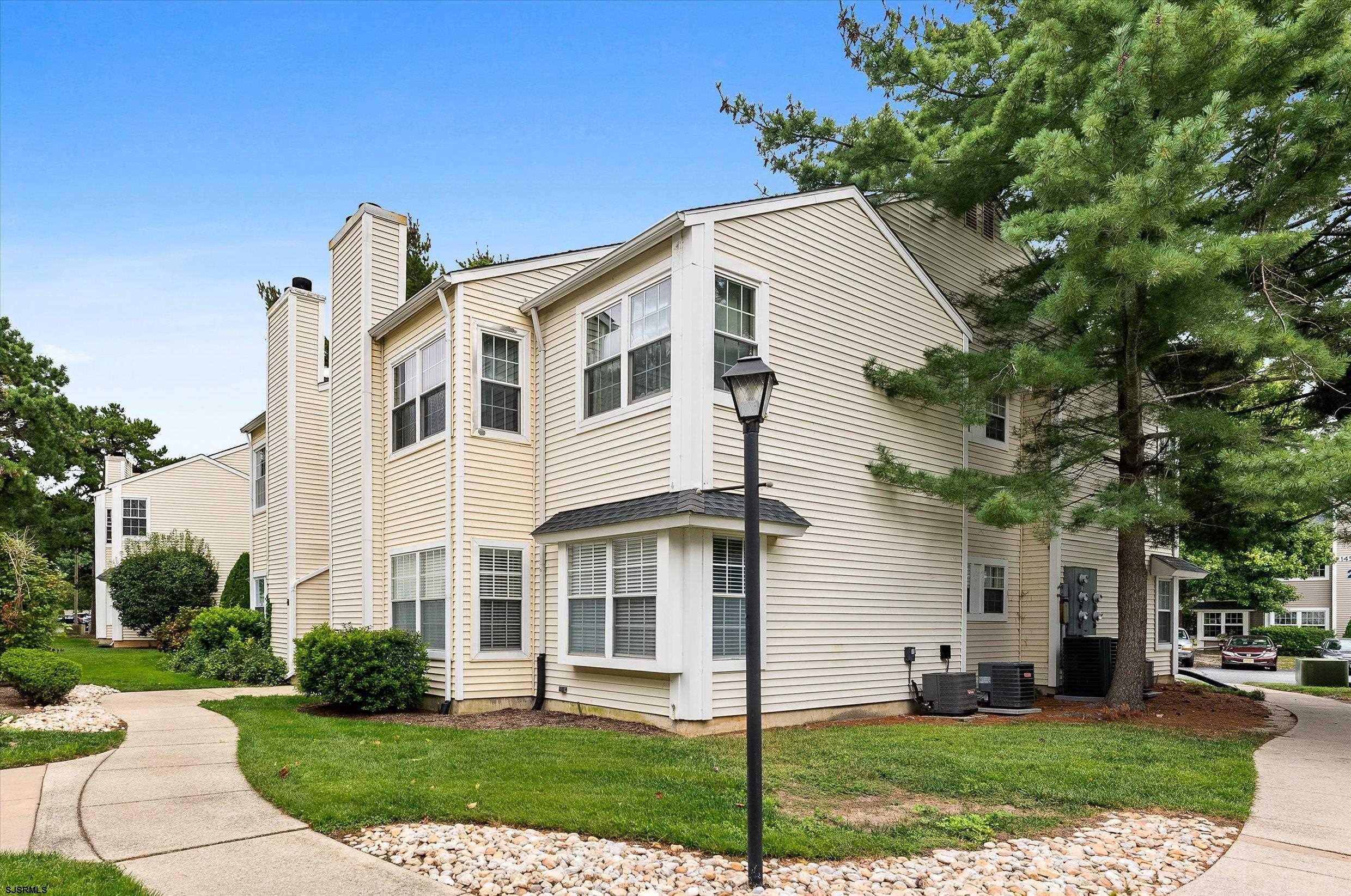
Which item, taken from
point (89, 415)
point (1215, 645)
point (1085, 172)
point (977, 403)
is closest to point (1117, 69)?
point (1085, 172)

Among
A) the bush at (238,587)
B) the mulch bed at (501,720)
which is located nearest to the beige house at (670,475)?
the mulch bed at (501,720)

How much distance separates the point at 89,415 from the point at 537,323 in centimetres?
4512

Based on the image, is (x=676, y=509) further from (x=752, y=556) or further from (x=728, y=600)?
(x=752, y=556)

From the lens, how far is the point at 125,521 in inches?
1130

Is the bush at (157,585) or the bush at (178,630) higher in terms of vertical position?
the bush at (157,585)

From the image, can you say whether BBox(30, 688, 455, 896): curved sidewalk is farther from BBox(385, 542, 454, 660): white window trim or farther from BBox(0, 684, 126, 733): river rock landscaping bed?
BBox(385, 542, 454, 660): white window trim

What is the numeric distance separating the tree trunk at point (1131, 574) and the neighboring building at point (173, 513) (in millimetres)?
25802

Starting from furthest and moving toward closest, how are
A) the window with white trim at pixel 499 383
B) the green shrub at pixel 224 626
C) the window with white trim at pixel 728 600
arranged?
1. the green shrub at pixel 224 626
2. the window with white trim at pixel 499 383
3. the window with white trim at pixel 728 600

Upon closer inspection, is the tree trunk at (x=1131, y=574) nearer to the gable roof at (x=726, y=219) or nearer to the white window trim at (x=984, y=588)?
the white window trim at (x=984, y=588)

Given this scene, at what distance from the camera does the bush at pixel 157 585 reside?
25984 mm

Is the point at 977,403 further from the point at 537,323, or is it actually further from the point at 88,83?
the point at 88,83

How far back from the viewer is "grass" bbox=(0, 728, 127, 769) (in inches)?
313

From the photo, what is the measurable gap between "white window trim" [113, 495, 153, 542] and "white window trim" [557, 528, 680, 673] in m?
23.4

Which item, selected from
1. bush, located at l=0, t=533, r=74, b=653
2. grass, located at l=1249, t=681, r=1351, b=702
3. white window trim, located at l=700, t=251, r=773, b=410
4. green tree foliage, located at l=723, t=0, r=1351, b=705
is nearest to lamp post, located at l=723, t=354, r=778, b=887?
white window trim, located at l=700, t=251, r=773, b=410
